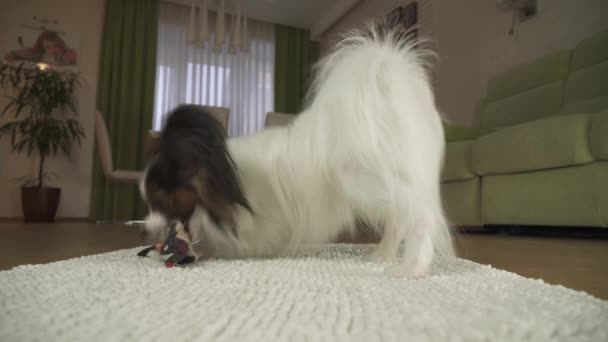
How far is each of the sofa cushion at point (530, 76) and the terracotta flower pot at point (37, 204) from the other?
4889 millimetres

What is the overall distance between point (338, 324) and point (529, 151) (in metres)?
2.11

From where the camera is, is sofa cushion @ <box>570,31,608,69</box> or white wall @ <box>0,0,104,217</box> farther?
white wall @ <box>0,0,104,217</box>

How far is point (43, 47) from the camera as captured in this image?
5.25m

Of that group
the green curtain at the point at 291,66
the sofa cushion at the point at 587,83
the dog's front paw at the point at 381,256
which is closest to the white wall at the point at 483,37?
the sofa cushion at the point at 587,83

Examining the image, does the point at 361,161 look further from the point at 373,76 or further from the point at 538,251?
the point at 538,251

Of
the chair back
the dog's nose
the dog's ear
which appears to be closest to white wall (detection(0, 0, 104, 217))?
the chair back

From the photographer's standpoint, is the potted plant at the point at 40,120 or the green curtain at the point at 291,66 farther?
the green curtain at the point at 291,66

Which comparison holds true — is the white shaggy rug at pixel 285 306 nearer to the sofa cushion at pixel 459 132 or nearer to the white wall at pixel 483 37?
the sofa cushion at pixel 459 132

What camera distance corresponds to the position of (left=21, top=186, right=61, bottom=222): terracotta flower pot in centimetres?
440

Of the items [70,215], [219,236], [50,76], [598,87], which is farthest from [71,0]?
[598,87]

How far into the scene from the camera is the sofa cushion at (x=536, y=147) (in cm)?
196

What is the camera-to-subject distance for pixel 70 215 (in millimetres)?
5328

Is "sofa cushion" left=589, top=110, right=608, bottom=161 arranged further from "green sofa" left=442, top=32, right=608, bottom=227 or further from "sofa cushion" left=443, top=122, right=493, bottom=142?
"sofa cushion" left=443, top=122, right=493, bottom=142

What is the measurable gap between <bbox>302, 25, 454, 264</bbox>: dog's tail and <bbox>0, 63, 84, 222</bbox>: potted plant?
15.1 feet
